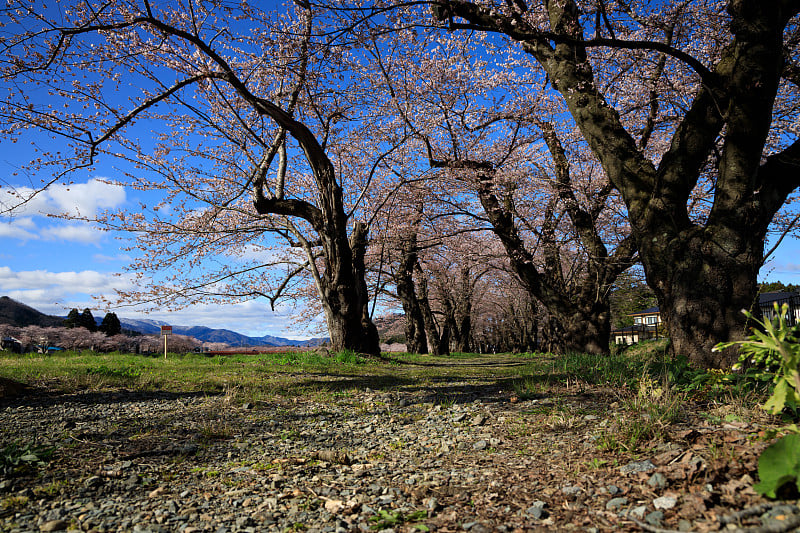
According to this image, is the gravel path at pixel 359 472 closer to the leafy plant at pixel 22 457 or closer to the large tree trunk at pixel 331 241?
the leafy plant at pixel 22 457

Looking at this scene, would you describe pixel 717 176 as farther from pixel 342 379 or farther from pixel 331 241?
pixel 331 241

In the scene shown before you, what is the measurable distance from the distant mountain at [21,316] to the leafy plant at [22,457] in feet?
140

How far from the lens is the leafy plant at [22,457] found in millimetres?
2736

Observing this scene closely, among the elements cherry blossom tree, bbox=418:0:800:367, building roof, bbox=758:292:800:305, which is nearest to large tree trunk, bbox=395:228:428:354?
cherry blossom tree, bbox=418:0:800:367

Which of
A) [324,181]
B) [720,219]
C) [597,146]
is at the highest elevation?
[324,181]

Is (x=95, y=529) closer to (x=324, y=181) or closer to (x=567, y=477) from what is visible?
(x=567, y=477)

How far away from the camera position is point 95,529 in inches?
83.4

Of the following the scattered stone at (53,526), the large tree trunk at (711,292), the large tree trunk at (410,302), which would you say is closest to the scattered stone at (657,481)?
the scattered stone at (53,526)

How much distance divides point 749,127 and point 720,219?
108 centimetres

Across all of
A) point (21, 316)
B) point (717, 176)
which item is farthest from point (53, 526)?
point (21, 316)

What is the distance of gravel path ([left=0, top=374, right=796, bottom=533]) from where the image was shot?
6.83 feet

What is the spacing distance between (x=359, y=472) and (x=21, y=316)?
174 ft

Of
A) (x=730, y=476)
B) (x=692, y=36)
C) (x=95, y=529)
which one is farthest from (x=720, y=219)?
(x=692, y=36)

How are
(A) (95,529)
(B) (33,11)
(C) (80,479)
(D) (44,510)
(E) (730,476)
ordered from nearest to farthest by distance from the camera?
1. (E) (730,476)
2. (A) (95,529)
3. (D) (44,510)
4. (C) (80,479)
5. (B) (33,11)
